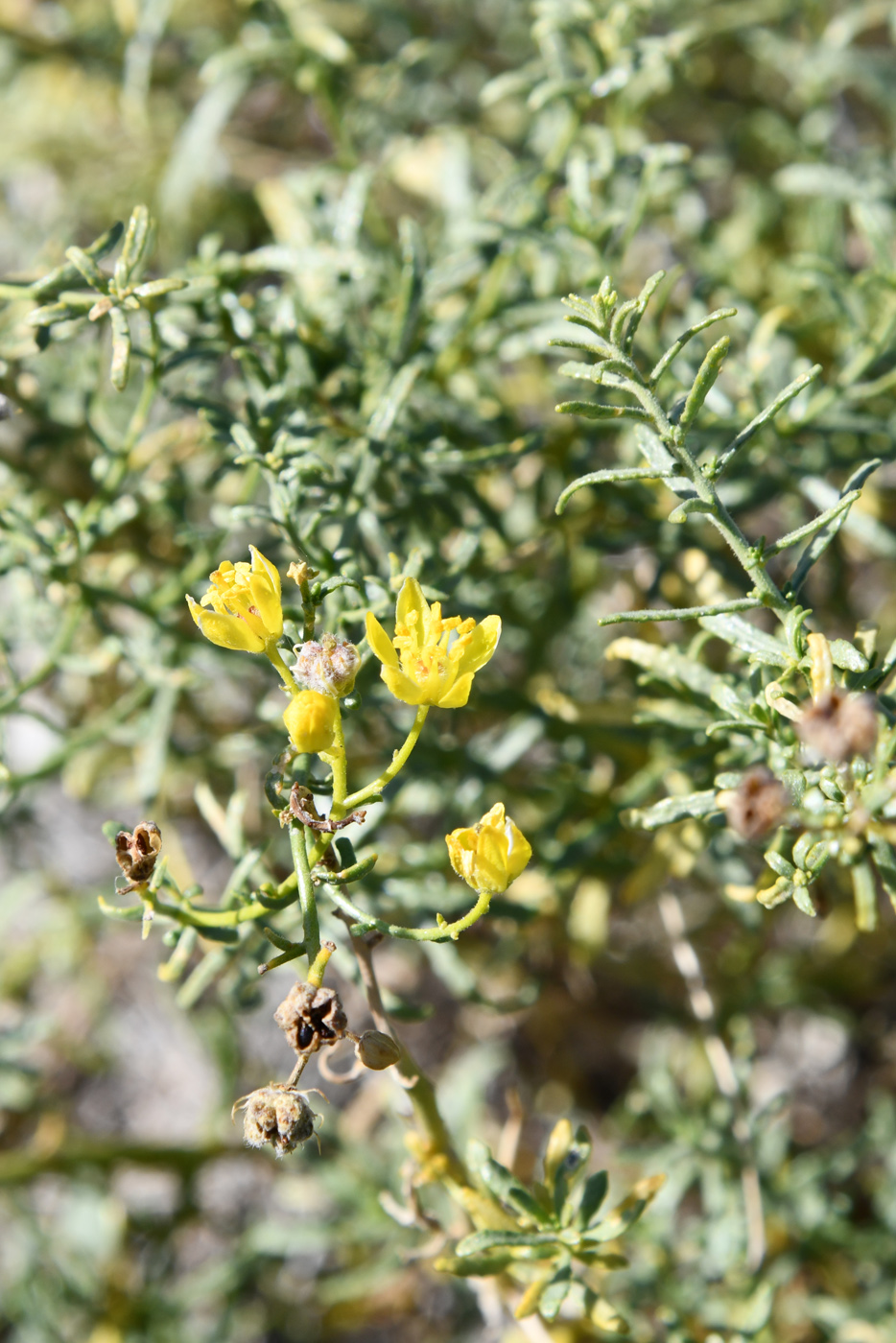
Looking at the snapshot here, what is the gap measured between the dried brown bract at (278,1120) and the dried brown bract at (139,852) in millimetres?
278

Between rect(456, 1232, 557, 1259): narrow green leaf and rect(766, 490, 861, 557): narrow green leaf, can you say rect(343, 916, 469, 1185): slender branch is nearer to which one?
rect(456, 1232, 557, 1259): narrow green leaf

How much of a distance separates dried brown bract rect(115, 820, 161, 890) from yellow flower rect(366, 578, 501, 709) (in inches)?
12.8

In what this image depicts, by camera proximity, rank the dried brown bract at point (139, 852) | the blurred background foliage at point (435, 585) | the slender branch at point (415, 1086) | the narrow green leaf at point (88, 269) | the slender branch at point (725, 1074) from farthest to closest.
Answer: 1. the slender branch at point (725, 1074)
2. the blurred background foliage at point (435, 585)
3. the narrow green leaf at point (88, 269)
4. the slender branch at point (415, 1086)
5. the dried brown bract at point (139, 852)

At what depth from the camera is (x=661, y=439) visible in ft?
4.40

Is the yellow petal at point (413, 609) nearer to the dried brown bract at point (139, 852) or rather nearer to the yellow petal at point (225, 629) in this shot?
the yellow petal at point (225, 629)

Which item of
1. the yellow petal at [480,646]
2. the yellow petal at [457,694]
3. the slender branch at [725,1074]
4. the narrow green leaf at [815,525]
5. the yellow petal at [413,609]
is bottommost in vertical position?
the slender branch at [725,1074]

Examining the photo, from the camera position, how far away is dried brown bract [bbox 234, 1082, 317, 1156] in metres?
1.15

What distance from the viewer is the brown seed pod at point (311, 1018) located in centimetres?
113

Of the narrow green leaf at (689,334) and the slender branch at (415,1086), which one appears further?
the slender branch at (415,1086)

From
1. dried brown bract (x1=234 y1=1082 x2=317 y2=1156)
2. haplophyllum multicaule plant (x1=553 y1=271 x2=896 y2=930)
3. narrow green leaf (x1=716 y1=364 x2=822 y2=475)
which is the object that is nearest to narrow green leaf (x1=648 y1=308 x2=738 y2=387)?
haplophyllum multicaule plant (x1=553 y1=271 x2=896 y2=930)

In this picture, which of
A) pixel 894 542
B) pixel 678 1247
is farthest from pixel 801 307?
pixel 678 1247

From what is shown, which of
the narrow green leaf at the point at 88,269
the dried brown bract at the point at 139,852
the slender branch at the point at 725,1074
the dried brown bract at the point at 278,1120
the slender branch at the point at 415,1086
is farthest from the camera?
the slender branch at the point at 725,1074

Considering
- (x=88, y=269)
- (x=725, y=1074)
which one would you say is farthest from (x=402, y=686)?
(x=725, y=1074)

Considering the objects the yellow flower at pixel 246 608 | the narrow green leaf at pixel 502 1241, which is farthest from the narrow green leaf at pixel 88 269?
the narrow green leaf at pixel 502 1241
